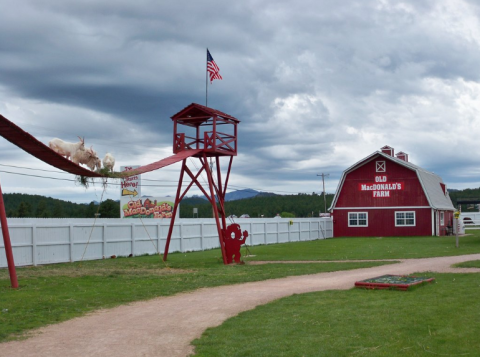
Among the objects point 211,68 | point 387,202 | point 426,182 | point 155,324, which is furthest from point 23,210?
point 155,324

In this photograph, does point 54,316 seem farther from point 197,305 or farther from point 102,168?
point 102,168

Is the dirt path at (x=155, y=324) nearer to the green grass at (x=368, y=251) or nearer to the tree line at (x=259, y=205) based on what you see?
the green grass at (x=368, y=251)

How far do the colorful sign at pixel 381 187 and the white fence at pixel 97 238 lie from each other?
13.7m

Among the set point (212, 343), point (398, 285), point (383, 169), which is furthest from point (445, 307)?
point (383, 169)

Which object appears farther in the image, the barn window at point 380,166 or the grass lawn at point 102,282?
the barn window at point 380,166

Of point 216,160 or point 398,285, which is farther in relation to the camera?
point 216,160

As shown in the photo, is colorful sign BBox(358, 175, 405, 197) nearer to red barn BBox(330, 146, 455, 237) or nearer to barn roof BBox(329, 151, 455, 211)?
red barn BBox(330, 146, 455, 237)

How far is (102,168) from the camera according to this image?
14.9m

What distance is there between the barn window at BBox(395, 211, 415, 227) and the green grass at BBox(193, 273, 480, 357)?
33.2 metres

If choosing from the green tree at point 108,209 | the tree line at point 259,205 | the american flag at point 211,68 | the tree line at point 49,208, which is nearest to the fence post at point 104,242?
the american flag at point 211,68

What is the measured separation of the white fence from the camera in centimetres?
1941

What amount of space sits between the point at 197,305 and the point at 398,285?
436 centimetres

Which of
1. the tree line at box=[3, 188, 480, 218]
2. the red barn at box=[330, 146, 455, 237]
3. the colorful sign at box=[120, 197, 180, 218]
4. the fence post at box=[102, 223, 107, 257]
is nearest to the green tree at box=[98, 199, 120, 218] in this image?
the tree line at box=[3, 188, 480, 218]

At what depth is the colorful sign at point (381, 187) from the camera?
1734 inches
